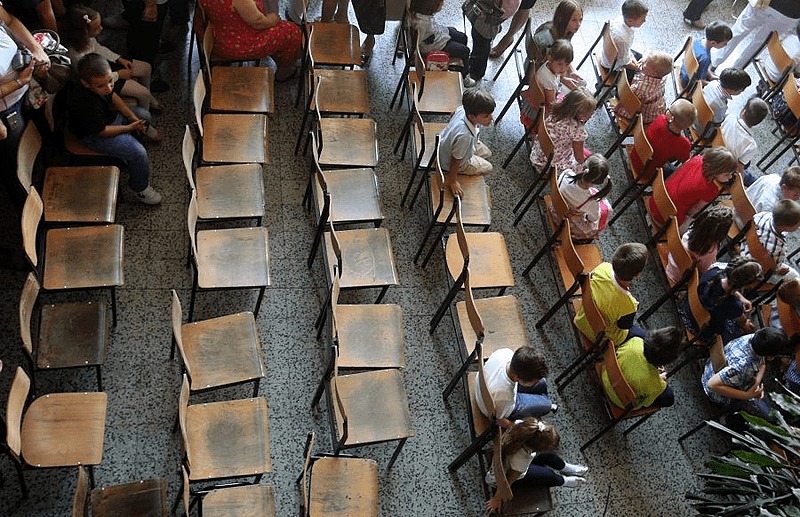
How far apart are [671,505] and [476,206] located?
2134 mm

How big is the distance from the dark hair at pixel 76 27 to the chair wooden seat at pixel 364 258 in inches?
73.7

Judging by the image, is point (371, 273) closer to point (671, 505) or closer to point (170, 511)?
point (170, 511)

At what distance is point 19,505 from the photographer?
3439mm

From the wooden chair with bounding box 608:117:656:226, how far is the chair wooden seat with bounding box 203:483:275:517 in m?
3.22

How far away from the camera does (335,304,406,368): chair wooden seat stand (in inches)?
152

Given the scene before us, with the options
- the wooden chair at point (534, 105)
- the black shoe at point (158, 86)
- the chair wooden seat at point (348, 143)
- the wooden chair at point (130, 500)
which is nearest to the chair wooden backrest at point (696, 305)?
the wooden chair at point (534, 105)

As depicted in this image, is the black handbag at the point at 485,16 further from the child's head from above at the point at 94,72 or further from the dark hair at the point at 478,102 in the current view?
the child's head from above at the point at 94,72

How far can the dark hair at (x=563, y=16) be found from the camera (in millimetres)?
5238

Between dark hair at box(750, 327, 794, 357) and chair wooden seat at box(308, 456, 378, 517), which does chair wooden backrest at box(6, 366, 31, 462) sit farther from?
dark hair at box(750, 327, 794, 357)

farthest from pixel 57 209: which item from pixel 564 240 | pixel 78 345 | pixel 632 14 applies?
pixel 632 14

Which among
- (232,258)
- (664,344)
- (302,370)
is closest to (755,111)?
(664,344)

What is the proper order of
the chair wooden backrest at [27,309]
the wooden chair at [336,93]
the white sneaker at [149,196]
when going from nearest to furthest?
the chair wooden backrest at [27,309], the white sneaker at [149,196], the wooden chair at [336,93]

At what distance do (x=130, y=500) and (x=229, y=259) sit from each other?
4.48ft

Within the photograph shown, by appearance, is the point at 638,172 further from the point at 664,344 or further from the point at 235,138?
the point at 235,138
